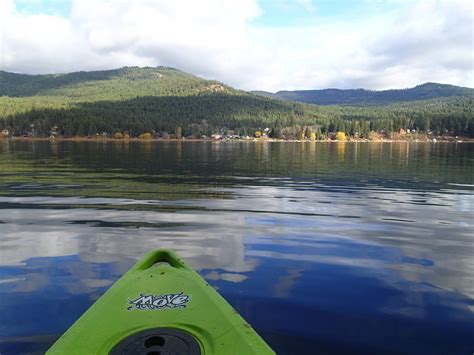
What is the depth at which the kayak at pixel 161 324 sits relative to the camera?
5.08 meters

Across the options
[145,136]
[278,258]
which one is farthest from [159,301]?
[145,136]

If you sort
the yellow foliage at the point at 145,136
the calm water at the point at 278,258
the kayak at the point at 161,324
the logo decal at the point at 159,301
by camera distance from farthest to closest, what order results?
the yellow foliage at the point at 145,136
the calm water at the point at 278,258
the logo decal at the point at 159,301
the kayak at the point at 161,324

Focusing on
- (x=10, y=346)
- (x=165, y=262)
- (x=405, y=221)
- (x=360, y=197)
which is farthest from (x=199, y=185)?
(x=10, y=346)

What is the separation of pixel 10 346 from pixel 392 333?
6.19 metres

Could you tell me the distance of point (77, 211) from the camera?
17312mm

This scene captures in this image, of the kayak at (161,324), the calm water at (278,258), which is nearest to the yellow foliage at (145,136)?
Result: the calm water at (278,258)

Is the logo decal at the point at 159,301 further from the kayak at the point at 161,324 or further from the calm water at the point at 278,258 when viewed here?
the calm water at the point at 278,258

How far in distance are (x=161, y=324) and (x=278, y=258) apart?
19.2ft

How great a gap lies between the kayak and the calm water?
4.20 feet

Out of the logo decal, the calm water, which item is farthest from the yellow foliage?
the logo decal

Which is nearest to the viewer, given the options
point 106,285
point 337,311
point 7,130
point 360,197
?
point 337,311

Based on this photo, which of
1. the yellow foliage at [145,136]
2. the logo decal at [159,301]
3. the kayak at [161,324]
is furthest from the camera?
the yellow foliage at [145,136]

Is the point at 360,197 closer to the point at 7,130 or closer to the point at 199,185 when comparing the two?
the point at 199,185

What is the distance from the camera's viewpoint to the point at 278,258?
436 inches
